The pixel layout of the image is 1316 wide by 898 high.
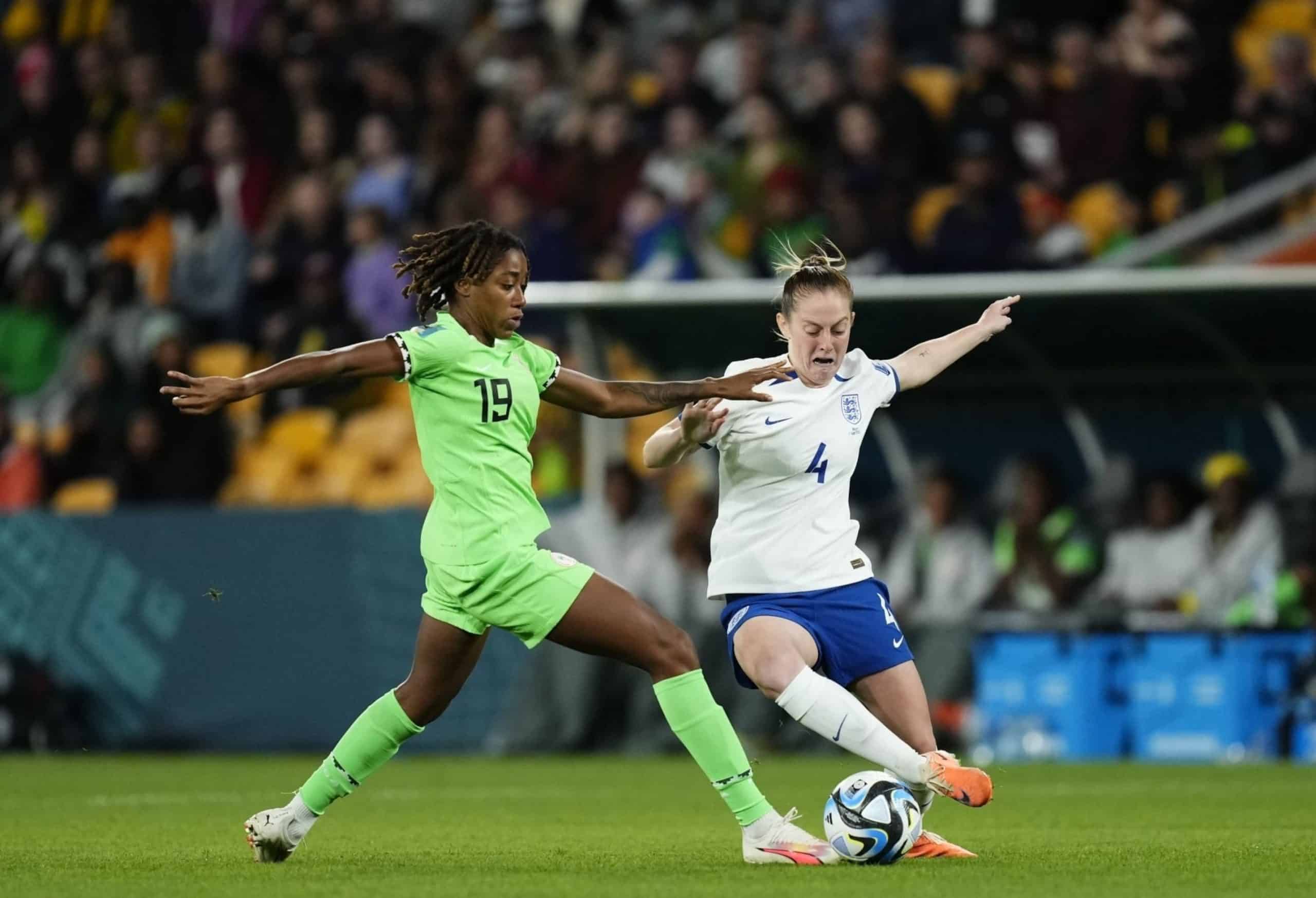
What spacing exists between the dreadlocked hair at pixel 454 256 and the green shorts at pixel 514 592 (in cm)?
87

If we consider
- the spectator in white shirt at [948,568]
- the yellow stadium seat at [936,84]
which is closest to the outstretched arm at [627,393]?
the spectator in white shirt at [948,568]

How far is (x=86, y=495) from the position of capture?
681 inches

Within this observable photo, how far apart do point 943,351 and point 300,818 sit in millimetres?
2633

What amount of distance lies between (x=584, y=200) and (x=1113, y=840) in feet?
33.9

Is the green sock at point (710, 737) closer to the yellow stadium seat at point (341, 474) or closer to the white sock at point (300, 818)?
the white sock at point (300, 818)

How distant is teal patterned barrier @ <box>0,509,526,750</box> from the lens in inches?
577

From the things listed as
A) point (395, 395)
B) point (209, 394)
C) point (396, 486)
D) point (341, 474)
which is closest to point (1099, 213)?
point (396, 486)

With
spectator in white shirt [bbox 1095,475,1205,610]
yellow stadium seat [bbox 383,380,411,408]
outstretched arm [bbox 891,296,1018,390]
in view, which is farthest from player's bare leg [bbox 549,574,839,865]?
yellow stadium seat [bbox 383,380,411,408]

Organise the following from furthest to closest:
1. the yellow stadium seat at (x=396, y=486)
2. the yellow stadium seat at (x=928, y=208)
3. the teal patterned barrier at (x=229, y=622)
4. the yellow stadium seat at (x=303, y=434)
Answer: the yellow stadium seat at (x=303, y=434)
the yellow stadium seat at (x=396, y=486)
the yellow stadium seat at (x=928, y=208)
the teal patterned barrier at (x=229, y=622)

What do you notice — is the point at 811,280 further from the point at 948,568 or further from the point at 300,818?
the point at 948,568

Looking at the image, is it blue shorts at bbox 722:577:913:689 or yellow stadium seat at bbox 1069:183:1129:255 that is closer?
blue shorts at bbox 722:577:913:689

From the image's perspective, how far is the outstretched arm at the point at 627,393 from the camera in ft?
23.0

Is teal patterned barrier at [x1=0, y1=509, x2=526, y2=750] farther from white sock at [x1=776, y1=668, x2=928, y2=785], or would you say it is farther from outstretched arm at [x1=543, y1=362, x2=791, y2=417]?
white sock at [x1=776, y1=668, x2=928, y2=785]

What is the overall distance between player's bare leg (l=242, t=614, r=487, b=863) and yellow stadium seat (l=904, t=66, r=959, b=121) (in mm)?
10358
